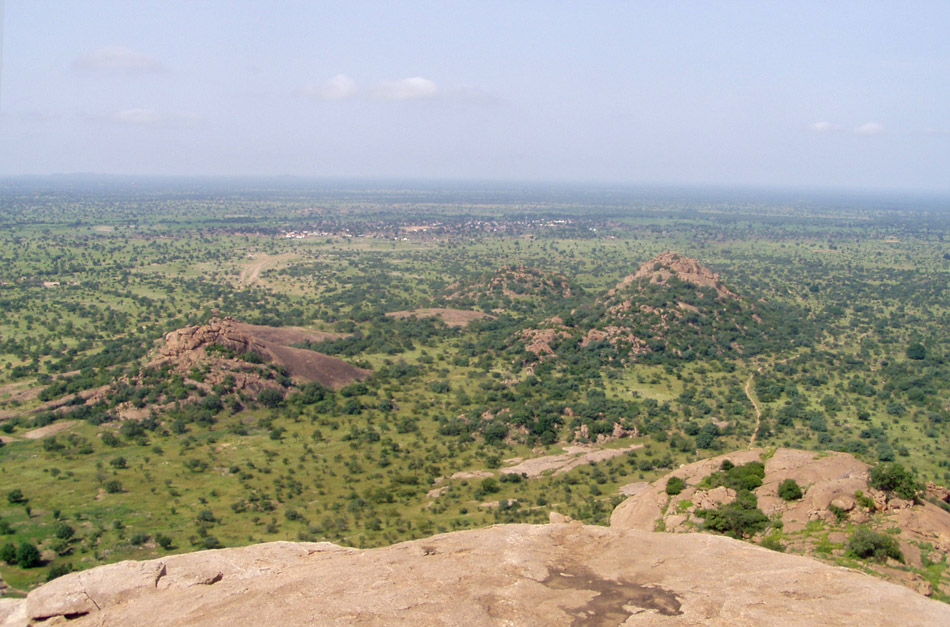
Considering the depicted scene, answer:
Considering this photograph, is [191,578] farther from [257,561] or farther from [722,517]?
[722,517]

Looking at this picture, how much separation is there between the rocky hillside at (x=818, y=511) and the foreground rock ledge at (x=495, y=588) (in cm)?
405

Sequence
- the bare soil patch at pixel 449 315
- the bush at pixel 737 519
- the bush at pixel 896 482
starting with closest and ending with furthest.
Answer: the bush at pixel 896 482, the bush at pixel 737 519, the bare soil patch at pixel 449 315

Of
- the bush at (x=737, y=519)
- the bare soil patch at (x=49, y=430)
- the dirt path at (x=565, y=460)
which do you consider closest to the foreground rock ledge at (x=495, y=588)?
the bush at (x=737, y=519)

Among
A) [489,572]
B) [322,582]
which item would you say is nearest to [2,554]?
[322,582]

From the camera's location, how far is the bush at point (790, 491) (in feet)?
84.1

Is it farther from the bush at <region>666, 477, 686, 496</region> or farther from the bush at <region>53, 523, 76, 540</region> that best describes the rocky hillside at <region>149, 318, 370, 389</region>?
the bush at <region>666, 477, 686, 496</region>

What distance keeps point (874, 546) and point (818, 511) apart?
379 centimetres

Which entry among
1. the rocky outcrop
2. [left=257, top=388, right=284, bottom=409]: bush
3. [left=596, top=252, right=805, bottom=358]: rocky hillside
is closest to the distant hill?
[left=257, top=388, right=284, bottom=409]: bush

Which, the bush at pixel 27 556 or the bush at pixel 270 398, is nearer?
the bush at pixel 27 556

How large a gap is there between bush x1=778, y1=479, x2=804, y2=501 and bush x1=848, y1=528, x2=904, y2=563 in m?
4.52

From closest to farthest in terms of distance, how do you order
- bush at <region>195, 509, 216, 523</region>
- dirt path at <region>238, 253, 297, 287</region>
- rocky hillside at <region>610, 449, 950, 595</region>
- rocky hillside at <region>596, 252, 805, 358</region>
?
rocky hillside at <region>610, 449, 950, 595</region>, bush at <region>195, 509, 216, 523</region>, rocky hillside at <region>596, 252, 805, 358</region>, dirt path at <region>238, 253, 297, 287</region>

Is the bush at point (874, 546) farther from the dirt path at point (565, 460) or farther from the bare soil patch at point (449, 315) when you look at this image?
the bare soil patch at point (449, 315)

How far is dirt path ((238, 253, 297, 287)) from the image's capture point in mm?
137250

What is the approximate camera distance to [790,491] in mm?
25703
